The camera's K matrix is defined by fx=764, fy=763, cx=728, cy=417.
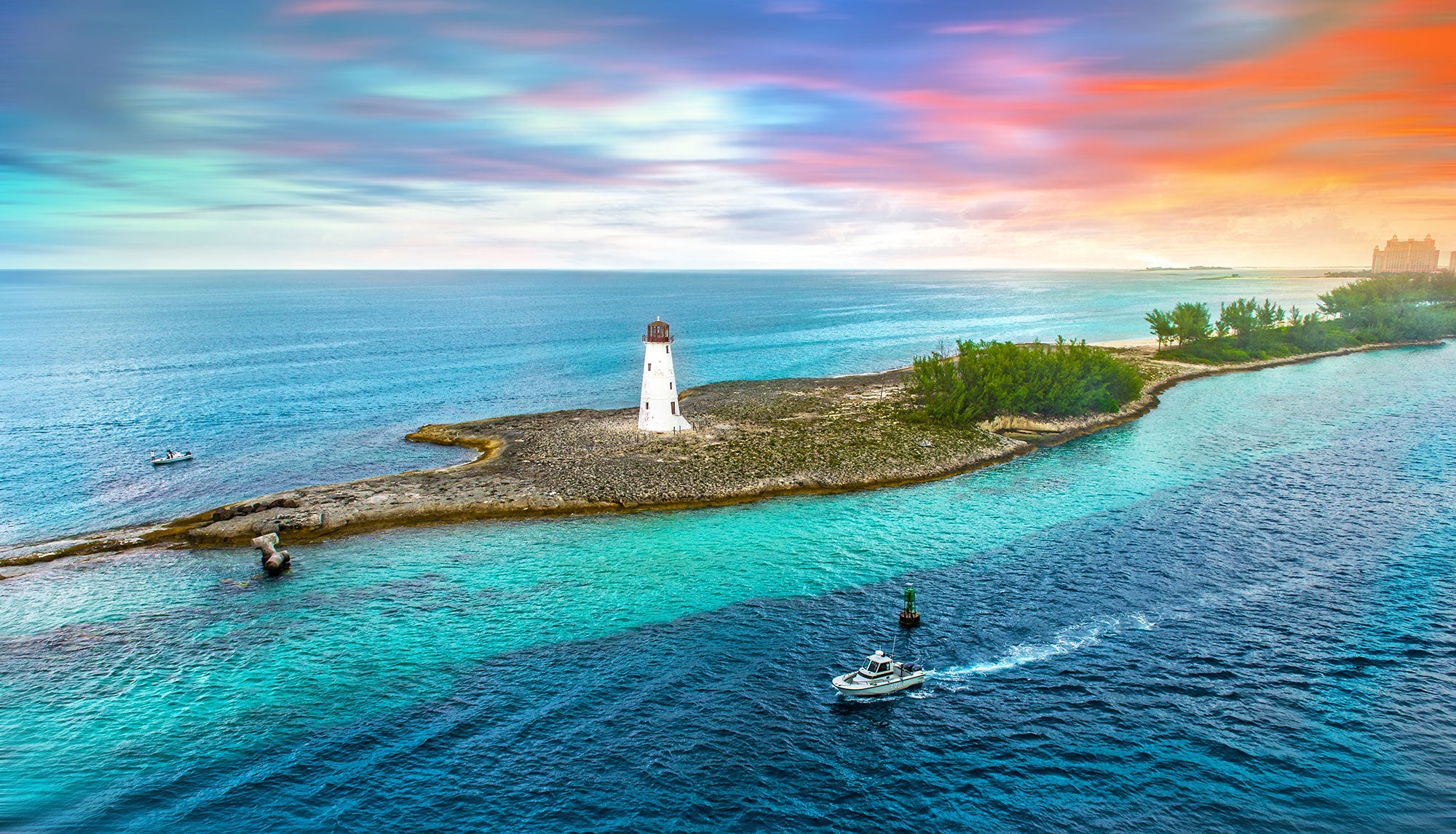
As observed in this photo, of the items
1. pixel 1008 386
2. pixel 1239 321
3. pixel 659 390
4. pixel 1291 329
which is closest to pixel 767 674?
pixel 659 390

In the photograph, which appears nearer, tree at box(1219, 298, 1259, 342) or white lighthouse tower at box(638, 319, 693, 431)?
white lighthouse tower at box(638, 319, 693, 431)

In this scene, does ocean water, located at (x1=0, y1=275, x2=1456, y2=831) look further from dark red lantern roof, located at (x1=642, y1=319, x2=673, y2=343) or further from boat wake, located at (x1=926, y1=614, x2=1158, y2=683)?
dark red lantern roof, located at (x1=642, y1=319, x2=673, y2=343)

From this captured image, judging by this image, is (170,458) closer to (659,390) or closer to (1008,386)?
(659,390)

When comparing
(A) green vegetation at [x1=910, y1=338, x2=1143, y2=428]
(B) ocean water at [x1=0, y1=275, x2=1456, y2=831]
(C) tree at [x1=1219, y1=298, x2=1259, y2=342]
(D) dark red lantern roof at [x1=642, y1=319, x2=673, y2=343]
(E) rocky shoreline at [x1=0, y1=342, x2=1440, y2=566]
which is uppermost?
(C) tree at [x1=1219, y1=298, x2=1259, y2=342]

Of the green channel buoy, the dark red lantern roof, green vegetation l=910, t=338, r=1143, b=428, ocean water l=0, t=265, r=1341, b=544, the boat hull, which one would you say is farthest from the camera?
green vegetation l=910, t=338, r=1143, b=428

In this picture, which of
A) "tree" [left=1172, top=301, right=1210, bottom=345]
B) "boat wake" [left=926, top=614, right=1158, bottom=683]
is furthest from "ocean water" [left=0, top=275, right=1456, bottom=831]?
"tree" [left=1172, top=301, right=1210, bottom=345]

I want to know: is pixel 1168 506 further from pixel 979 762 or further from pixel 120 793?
pixel 120 793

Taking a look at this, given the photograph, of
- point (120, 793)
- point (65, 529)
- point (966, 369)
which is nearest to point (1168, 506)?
point (966, 369)
